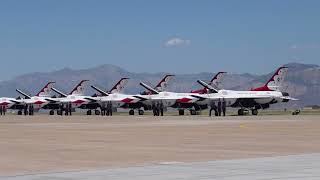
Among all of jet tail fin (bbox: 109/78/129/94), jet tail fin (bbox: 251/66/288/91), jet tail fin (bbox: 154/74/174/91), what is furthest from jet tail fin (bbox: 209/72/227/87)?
jet tail fin (bbox: 109/78/129/94)

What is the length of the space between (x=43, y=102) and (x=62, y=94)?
4621 mm

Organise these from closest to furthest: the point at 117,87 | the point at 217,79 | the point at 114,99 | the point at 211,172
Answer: the point at 211,172, the point at 217,79, the point at 114,99, the point at 117,87

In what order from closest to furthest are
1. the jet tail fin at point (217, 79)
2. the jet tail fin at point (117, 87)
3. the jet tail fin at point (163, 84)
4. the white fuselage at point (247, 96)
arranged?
the white fuselage at point (247, 96), the jet tail fin at point (217, 79), the jet tail fin at point (163, 84), the jet tail fin at point (117, 87)

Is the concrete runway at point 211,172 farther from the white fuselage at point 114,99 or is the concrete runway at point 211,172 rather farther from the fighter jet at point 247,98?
the white fuselage at point 114,99

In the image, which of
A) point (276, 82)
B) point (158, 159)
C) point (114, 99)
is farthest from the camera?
point (114, 99)

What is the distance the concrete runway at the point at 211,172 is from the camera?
61.8 ft

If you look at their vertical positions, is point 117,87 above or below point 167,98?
above

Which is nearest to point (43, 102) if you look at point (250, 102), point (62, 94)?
point (62, 94)

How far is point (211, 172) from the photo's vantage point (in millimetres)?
20047

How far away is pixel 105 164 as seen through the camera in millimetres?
23562

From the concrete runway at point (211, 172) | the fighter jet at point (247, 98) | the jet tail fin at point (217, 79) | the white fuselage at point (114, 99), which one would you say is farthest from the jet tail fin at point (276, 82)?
the concrete runway at point (211, 172)

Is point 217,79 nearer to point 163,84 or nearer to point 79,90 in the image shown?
point 163,84

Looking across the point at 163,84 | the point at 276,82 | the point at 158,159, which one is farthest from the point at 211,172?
the point at 163,84

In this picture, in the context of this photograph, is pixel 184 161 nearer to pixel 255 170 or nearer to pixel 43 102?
pixel 255 170
